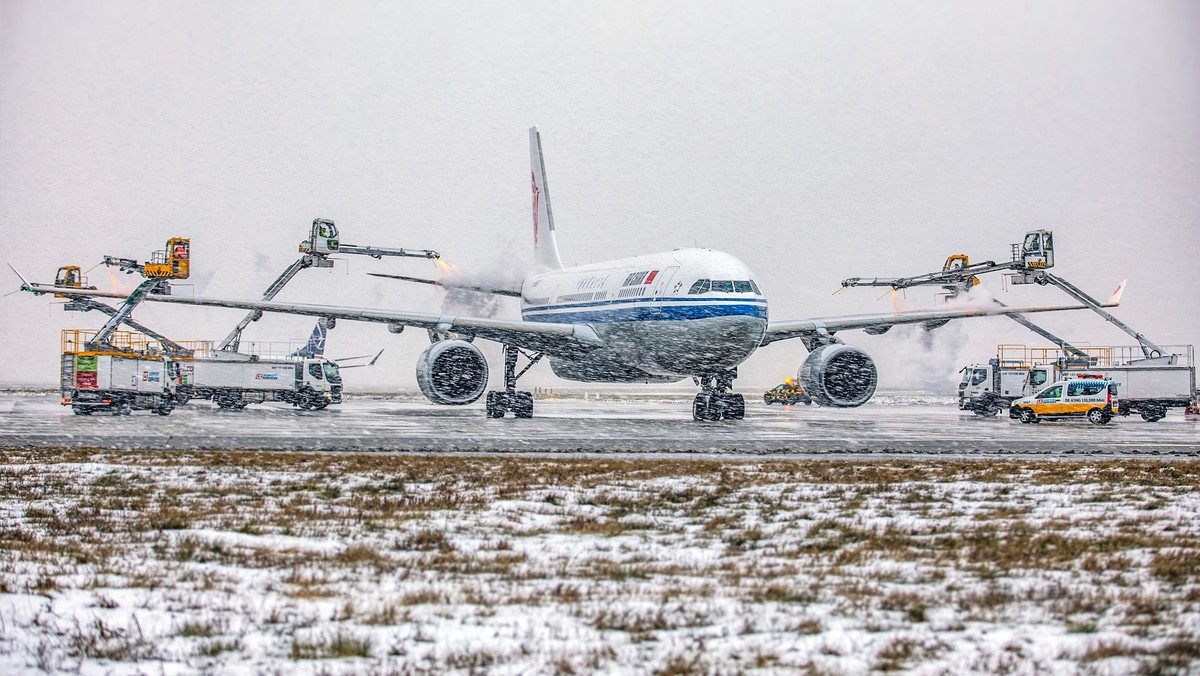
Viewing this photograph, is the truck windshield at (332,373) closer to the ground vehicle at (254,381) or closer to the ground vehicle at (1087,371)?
the ground vehicle at (254,381)

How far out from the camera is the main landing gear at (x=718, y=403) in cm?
3231

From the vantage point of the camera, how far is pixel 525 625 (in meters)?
5.96

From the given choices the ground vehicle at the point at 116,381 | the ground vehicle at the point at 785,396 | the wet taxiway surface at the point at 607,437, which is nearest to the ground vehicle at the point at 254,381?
the ground vehicle at the point at 116,381

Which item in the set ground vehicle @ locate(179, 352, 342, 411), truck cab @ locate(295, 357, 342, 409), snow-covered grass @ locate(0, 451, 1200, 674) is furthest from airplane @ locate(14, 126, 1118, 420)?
snow-covered grass @ locate(0, 451, 1200, 674)

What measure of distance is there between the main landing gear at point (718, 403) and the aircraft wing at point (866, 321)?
2.12 m

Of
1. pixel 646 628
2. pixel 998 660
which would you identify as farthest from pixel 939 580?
pixel 646 628

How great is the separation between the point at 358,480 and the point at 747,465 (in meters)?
5.73

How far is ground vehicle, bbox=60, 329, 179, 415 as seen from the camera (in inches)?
1460

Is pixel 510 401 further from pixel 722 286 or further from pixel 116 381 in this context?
pixel 116 381

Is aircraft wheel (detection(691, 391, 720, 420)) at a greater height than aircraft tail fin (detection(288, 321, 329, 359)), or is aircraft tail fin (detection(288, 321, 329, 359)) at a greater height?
aircraft tail fin (detection(288, 321, 329, 359))

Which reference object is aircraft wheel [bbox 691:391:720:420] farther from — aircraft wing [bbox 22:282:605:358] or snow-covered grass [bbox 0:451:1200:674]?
snow-covered grass [bbox 0:451:1200:674]

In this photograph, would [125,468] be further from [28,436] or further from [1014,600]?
[1014,600]

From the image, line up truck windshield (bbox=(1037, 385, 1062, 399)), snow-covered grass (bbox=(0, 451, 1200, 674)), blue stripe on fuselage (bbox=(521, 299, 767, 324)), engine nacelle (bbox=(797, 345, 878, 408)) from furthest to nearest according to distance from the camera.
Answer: truck windshield (bbox=(1037, 385, 1062, 399)), engine nacelle (bbox=(797, 345, 878, 408)), blue stripe on fuselage (bbox=(521, 299, 767, 324)), snow-covered grass (bbox=(0, 451, 1200, 674))

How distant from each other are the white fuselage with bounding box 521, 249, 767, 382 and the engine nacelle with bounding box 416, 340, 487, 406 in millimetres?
4535
